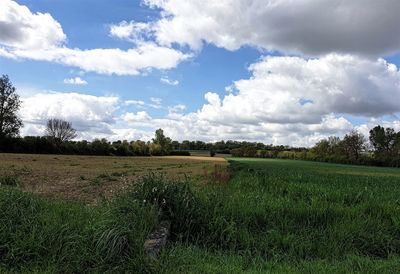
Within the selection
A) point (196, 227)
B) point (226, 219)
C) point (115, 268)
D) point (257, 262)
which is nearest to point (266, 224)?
point (226, 219)

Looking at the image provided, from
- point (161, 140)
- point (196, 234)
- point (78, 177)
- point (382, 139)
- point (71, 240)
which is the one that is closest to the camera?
point (71, 240)

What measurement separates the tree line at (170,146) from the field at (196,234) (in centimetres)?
8113

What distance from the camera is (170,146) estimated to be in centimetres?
13788

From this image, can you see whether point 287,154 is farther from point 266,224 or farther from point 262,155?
point 266,224

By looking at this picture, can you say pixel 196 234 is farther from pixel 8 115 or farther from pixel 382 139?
pixel 382 139

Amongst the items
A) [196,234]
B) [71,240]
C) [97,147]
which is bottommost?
[196,234]

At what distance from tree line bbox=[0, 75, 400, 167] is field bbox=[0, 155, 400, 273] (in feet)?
266

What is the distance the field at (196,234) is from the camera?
6.31 metres

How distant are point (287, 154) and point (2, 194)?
121m

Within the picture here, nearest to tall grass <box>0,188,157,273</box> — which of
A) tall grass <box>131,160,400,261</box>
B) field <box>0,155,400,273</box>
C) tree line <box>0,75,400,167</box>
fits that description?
field <box>0,155,400,273</box>

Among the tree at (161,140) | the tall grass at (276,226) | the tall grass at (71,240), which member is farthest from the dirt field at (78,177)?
the tree at (161,140)

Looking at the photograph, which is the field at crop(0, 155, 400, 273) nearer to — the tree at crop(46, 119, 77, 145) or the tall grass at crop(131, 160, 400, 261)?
the tall grass at crop(131, 160, 400, 261)

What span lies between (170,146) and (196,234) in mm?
129222

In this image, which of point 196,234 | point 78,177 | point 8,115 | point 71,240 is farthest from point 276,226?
point 8,115
